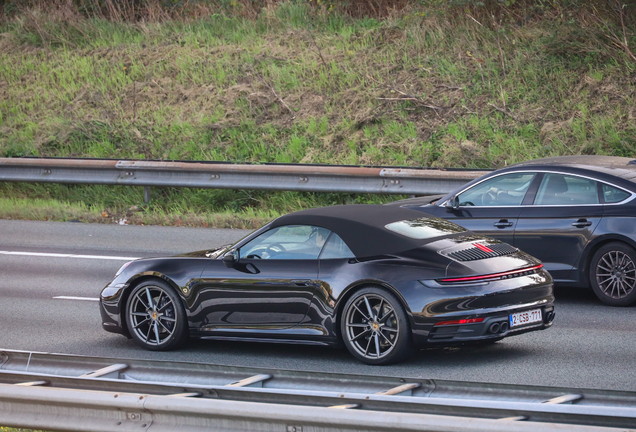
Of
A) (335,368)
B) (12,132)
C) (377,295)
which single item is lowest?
(335,368)

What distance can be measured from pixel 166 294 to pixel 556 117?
11.7 m

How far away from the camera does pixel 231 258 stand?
26.6 ft

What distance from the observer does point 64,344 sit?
344 inches

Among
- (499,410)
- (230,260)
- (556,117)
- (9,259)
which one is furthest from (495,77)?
(499,410)

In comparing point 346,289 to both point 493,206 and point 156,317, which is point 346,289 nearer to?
point 156,317

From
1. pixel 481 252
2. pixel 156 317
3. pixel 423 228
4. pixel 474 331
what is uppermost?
pixel 423 228

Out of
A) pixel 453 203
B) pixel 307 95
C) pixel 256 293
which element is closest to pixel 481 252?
pixel 256 293

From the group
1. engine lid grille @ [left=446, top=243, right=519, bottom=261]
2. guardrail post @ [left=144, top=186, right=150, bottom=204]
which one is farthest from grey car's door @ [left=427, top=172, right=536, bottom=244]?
guardrail post @ [left=144, top=186, right=150, bottom=204]

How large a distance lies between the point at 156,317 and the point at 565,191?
4781 millimetres

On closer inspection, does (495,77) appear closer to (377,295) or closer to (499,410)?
(377,295)

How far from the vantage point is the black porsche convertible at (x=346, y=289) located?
719 centimetres

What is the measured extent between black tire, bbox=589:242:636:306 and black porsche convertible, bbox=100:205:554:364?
1.97 m

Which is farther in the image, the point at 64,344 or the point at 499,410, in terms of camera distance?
the point at 64,344

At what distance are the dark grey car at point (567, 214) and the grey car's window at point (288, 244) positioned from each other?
9.70ft
